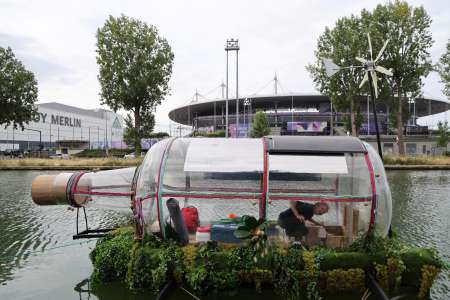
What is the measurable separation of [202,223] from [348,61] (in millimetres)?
40789

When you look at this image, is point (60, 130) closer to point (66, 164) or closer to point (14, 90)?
point (14, 90)

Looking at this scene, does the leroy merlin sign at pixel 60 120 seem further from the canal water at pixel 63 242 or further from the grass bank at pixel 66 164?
the canal water at pixel 63 242

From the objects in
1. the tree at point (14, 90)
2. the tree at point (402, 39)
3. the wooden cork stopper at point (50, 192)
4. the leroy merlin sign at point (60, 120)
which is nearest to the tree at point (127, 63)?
the tree at point (14, 90)

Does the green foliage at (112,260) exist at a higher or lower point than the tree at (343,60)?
lower

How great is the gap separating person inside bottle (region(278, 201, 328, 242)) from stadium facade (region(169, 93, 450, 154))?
5131 centimetres

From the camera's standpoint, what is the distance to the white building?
9121 centimetres

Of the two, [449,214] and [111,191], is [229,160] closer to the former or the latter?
[111,191]

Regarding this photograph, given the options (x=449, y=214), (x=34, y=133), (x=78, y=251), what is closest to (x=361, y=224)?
(x=78, y=251)

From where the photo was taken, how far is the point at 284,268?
24.6 feet

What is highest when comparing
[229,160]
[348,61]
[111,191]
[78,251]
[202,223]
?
[348,61]

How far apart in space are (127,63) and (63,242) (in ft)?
107

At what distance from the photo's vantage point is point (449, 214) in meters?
16.7

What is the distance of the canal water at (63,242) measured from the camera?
879 cm

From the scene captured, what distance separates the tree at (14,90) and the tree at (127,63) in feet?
54.5
